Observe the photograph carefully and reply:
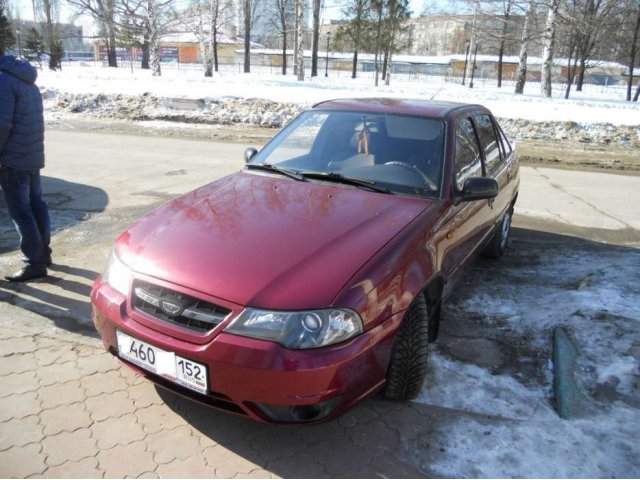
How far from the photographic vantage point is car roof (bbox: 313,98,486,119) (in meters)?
3.84

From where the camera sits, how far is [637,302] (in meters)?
4.01

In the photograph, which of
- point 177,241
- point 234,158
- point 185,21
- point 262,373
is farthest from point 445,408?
point 185,21

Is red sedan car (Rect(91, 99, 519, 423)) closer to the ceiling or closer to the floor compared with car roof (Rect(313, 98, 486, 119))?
closer to the floor

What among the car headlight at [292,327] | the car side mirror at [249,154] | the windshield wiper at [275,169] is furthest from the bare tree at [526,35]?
the car headlight at [292,327]

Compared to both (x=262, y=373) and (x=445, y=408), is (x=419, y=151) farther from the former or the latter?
(x=262, y=373)

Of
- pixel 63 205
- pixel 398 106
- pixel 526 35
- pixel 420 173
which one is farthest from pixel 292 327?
pixel 526 35

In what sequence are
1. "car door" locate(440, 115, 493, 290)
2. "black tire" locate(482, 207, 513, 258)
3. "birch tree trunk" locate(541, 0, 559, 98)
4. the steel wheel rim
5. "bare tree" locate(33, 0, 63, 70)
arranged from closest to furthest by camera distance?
"car door" locate(440, 115, 493, 290), "black tire" locate(482, 207, 513, 258), the steel wheel rim, "birch tree trunk" locate(541, 0, 559, 98), "bare tree" locate(33, 0, 63, 70)

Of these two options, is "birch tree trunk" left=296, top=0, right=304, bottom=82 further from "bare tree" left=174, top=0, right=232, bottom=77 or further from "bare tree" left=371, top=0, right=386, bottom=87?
"bare tree" left=371, top=0, right=386, bottom=87

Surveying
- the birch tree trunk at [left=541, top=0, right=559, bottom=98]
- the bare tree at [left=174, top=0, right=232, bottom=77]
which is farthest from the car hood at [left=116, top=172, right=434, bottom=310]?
the bare tree at [left=174, top=0, right=232, bottom=77]

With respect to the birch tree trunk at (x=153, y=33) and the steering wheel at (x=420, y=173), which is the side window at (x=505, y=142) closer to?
the steering wheel at (x=420, y=173)

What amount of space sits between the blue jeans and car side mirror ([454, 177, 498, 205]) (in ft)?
11.2

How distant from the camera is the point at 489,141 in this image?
4.66 metres

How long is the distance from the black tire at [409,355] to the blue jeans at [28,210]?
3.20 m

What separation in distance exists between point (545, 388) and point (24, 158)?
13.6 ft
